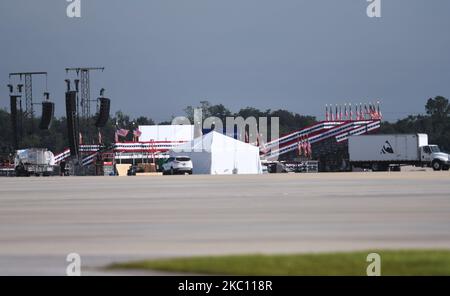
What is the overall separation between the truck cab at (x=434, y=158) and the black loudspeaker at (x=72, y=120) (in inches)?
1085

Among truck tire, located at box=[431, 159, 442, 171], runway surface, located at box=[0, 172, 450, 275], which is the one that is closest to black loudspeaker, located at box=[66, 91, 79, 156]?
truck tire, located at box=[431, 159, 442, 171]

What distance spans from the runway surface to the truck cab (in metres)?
40.0

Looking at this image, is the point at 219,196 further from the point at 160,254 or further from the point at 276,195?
the point at 160,254

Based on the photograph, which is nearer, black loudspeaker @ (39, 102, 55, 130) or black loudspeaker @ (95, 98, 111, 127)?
black loudspeaker @ (95, 98, 111, 127)

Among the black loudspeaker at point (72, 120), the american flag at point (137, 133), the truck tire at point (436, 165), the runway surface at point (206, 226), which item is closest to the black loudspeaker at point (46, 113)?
the black loudspeaker at point (72, 120)

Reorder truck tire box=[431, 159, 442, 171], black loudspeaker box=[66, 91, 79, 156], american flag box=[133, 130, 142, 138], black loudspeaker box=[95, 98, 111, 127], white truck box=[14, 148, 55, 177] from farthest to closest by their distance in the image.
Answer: american flag box=[133, 130, 142, 138] → white truck box=[14, 148, 55, 177] → black loudspeaker box=[95, 98, 111, 127] → truck tire box=[431, 159, 442, 171] → black loudspeaker box=[66, 91, 79, 156]

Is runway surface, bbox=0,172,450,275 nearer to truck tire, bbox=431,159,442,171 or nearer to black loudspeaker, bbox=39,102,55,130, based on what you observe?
truck tire, bbox=431,159,442,171

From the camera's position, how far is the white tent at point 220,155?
198 feet

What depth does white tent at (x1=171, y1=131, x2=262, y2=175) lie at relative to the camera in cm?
6047

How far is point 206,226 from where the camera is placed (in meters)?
16.2

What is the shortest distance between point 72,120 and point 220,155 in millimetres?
11601

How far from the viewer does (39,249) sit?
13031 millimetres

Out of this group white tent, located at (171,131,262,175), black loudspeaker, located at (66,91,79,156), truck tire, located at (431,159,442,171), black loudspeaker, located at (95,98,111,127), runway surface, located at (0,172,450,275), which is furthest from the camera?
black loudspeaker, located at (95,98,111,127)
